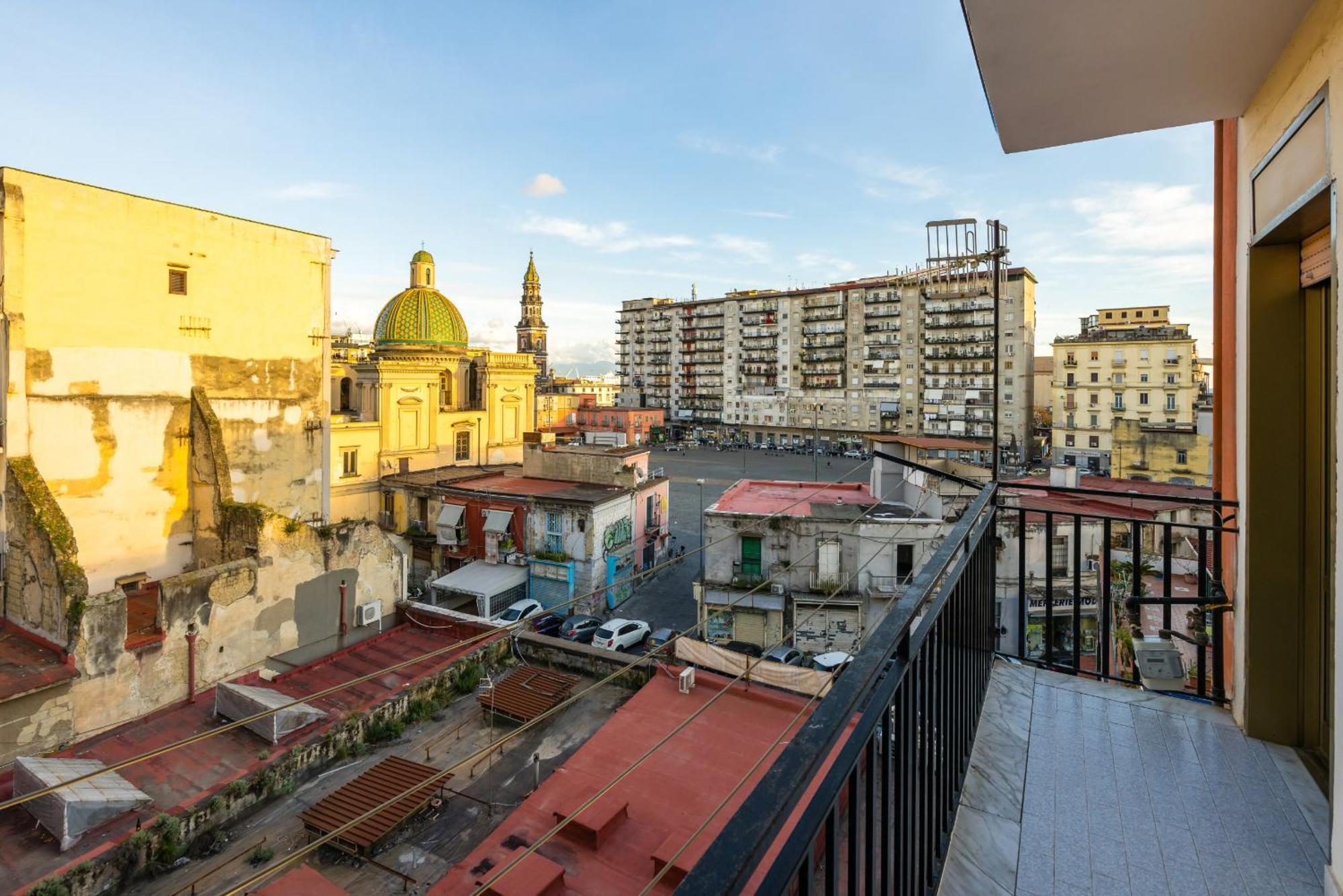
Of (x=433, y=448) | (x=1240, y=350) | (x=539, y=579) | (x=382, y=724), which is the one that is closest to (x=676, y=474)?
(x=433, y=448)

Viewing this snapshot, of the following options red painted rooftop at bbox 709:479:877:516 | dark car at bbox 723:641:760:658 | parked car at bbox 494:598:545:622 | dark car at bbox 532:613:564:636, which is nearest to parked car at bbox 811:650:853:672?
dark car at bbox 723:641:760:658

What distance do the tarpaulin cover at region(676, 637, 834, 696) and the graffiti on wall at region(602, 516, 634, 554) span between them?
1032cm

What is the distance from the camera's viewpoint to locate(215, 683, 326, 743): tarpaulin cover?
10.3 metres

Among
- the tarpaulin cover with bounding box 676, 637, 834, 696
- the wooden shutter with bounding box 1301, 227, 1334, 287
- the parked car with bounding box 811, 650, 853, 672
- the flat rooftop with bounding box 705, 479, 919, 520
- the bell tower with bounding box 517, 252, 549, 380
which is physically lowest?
the parked car with bounding box 811, 650, 853, 672

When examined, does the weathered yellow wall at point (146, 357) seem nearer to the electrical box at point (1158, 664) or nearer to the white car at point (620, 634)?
the white car at point (620, 634)

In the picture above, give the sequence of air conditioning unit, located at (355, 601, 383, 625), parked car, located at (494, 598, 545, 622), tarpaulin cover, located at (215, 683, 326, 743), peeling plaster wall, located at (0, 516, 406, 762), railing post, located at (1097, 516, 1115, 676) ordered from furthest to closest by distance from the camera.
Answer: parked car, located at (494, 598, 545, 622)
air conditioning unit, located at (355, 601, 383, 625)
tarpaulin cover, located at (215, 683, 326, 743)
peeling plaster wall, located at (0, 516, 406, 762)
railing post, located at (1097, 516, 1115, 676)

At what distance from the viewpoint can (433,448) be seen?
102 feet

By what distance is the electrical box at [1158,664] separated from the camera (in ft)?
13.3

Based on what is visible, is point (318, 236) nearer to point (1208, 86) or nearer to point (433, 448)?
point (433, 448)

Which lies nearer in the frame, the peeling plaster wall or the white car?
the peeling plaster wall

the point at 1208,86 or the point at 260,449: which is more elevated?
the point at 1208,86

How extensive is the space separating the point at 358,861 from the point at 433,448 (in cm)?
2479

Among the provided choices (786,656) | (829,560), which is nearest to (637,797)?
(786,656)

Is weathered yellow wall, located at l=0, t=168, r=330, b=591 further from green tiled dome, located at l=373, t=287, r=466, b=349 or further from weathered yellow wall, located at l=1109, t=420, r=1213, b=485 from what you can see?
weathered yellow wall, located at l=1109, t=420, r=1213, b=485
